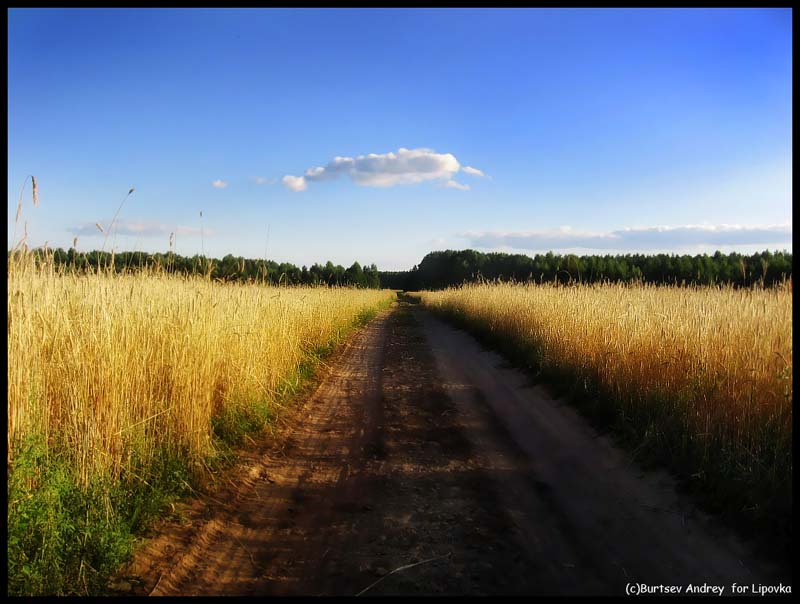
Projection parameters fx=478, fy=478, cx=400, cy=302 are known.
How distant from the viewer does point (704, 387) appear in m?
5.28

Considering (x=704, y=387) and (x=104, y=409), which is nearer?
(x=104, y=409)

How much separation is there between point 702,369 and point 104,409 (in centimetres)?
614

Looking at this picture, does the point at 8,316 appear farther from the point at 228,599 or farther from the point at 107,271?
the point at 228,599

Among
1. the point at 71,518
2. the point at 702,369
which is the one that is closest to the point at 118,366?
the point at 71,518

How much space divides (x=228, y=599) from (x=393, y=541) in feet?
3.84

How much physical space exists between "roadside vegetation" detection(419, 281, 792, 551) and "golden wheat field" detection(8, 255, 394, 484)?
471cm

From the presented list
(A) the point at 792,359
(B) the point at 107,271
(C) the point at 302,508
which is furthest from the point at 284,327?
(A) the point at 792,359

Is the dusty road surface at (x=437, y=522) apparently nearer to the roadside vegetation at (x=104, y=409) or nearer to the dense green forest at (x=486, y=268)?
the roadside vegetation at (x=104, y=409)

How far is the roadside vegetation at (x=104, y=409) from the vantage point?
3.06 meters

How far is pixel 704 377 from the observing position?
541 cm

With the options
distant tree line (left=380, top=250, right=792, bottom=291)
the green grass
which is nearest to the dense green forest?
distant tree line (left=380, top=250, right=792, bottom=291)

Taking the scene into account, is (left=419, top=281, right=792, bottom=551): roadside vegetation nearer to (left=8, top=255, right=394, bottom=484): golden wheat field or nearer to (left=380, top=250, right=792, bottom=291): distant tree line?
(left=380, top=250, right=792, bottom=291): distant tree line

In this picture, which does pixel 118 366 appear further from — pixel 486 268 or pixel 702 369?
pixel 486 268

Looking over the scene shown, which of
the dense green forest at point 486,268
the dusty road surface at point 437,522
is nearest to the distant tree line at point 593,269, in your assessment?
the dense green forest at point 486,268
